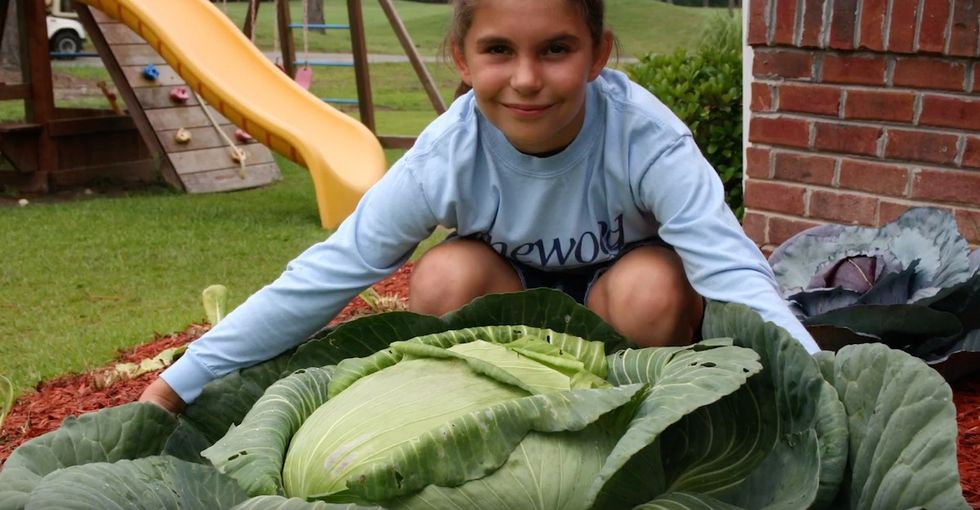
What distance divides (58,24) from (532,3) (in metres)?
19.4

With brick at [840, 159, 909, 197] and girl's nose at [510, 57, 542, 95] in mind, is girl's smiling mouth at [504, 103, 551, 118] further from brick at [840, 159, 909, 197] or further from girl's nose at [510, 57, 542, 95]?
brick at [840, 159, 909, 197]

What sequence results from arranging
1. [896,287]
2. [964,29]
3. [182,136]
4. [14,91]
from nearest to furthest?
[896,287], [964,29], [14,91], [182,136]

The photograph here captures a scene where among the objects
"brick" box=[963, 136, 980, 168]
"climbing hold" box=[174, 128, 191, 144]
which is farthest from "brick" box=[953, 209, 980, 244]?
"climbing hold" box=[174, 128, 191, 144]

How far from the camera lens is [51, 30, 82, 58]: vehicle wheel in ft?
64.4

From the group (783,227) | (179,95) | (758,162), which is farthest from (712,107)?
(179,95)

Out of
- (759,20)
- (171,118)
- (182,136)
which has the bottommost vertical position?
(182,136)

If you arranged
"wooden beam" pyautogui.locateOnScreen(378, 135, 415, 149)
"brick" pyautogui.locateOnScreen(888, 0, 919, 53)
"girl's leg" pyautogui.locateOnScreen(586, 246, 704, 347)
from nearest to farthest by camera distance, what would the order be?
"girl's leg" pyautogui.locateOnScreen(586, 246, 704, 347), "brick" pyautogui.locateOnScreen(888, 0, 919, 53), "wooden beam" pyautogui.locateOnScreen(378, 135, 415, 149)

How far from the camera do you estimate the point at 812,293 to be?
3.29 m

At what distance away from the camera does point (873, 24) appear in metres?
3.94

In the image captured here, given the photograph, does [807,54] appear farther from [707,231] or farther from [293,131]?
[293,131]

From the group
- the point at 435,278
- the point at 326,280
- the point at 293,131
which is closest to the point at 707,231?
the point at 435,278

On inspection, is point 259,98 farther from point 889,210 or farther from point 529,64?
point 529,64

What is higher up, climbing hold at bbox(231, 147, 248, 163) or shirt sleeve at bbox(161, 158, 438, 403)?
shirt sleeve at bbox(161, 158, 438, 403)

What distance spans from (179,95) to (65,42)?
12.7 meters
